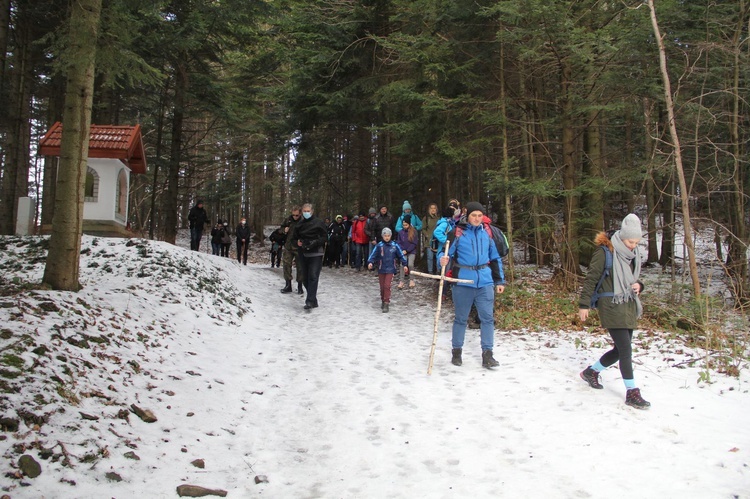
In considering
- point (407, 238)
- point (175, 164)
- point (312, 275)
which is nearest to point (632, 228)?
point (312, 275)

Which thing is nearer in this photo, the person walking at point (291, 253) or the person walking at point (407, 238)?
the person walking at point (291, 253)

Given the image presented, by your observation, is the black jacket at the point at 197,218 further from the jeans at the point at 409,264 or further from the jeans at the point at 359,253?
the jeans at the point at 409,264

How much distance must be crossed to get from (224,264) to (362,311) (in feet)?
16.1

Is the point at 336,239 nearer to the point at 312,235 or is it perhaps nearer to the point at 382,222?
the point at 382,222

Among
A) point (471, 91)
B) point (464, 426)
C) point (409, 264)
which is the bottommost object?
point (464, 426)

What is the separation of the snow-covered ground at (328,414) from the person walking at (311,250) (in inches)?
105

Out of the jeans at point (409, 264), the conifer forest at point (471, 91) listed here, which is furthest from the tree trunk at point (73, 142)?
the jeans at point (409, 264)

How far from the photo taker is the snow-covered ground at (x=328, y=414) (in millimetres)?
3457

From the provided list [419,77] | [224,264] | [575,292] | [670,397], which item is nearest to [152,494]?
[670,397]

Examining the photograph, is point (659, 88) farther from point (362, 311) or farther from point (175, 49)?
point (175, 49)

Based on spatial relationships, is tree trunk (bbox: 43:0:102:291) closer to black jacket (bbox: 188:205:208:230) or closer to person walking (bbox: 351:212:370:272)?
person walking (bbox: 351:212:370:272)

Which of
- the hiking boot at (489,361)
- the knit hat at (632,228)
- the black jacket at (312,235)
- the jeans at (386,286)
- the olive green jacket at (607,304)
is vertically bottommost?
the hiking boot at (489,361)

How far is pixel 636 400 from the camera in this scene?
4742 millimetres

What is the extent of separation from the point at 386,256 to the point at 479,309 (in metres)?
4.58
